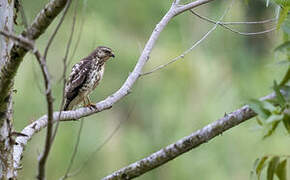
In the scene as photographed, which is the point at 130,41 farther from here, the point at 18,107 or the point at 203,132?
the point at 203,132

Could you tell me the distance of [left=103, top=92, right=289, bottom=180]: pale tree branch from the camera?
110 inches

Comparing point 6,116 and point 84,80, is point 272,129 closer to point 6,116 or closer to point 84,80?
point 6,116

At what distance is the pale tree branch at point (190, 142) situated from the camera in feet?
9.20

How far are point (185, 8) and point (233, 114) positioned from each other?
726 mm

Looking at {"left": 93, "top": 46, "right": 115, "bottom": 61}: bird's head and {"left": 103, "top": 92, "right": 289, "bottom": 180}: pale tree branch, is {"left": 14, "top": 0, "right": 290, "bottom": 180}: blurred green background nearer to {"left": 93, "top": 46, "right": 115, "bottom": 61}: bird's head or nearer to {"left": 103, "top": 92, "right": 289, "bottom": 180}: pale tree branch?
{"left": 93, "top": 46, "right": 115, "bottom": 61}: bird's head

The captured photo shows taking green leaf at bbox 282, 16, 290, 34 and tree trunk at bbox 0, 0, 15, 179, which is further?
tree trunk at bbox 0, 0, 15, 179

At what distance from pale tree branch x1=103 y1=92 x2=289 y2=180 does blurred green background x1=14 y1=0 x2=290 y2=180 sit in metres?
3.55

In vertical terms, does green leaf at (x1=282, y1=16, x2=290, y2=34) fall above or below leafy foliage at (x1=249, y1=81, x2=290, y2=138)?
above

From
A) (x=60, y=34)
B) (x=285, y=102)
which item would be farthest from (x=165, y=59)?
(x=285, y=102)

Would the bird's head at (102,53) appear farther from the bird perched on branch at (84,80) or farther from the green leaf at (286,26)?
the green leaf at (286,26)

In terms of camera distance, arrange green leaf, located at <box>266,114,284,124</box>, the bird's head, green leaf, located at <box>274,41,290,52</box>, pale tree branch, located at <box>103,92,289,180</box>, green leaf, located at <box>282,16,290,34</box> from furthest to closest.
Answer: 1. the bird's head
2. pale tree branch, located at <box>103,92,289,180</box>
3. green leaf, located at <box>282,16,290,34</box>
4. green leaf, located at <box>274,41,290,52</box>
5. green leaf, located at <box>266,114,284,124</box>

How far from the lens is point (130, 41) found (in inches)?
331

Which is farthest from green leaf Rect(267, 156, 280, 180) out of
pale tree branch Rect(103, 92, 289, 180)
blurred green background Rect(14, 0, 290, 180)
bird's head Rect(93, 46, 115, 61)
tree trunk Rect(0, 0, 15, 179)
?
blurred green background Rect(14, 0, 290, 180)

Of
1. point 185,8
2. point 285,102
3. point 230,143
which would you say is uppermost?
point 230,143
